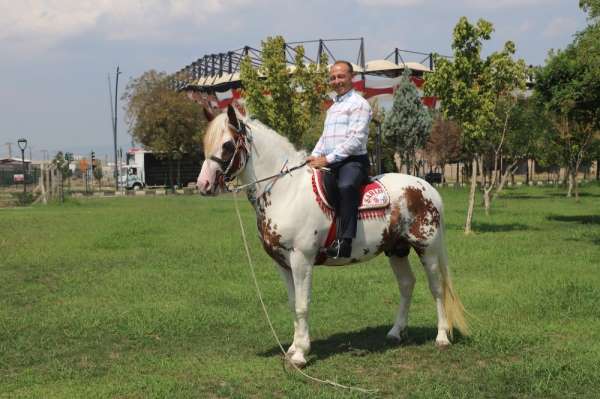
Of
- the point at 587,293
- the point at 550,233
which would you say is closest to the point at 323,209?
the point at 587,293

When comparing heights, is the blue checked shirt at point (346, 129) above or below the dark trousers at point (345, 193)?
above

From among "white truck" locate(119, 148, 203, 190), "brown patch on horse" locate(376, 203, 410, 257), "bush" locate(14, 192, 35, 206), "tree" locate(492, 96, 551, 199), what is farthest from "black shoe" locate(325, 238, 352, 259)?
"white truck" locate(119, 148, 203, 190)

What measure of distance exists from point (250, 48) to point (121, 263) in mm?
67036

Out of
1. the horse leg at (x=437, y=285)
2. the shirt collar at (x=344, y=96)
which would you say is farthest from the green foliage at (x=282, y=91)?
the shirt collar at (x=344, y=96)

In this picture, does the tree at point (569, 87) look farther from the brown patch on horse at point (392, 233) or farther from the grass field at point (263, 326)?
the brown patch on horse at point (392, 233)

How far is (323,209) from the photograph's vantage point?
6.69m

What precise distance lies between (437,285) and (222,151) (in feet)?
9.71

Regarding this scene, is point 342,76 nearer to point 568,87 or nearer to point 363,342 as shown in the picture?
point 363,342

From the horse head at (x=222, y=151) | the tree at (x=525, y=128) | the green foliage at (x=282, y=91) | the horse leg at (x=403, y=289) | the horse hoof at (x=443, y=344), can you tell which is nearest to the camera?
the horse head at (x=222, y=151)

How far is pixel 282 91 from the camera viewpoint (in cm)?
3500

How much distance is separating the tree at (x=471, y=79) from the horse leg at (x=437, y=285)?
1257cm

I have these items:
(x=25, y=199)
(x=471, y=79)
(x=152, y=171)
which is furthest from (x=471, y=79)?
(x=152, y=171)

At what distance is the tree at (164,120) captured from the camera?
6063 centimetres

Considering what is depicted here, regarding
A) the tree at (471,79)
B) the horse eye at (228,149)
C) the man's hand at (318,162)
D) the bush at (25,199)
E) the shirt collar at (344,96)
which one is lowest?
the bush at (25,199)
